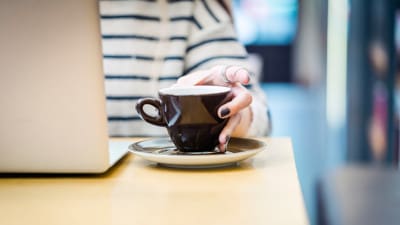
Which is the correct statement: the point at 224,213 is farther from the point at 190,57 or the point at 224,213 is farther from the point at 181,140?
the point at 190,57

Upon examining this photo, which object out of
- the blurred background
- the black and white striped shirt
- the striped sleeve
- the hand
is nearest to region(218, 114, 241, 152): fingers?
the hand

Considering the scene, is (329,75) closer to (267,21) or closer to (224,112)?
(267,21)

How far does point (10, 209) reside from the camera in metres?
0.68

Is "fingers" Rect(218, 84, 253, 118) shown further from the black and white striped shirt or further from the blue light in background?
the blue light in background

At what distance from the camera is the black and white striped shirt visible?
150 centimetres

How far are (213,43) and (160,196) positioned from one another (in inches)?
31.1

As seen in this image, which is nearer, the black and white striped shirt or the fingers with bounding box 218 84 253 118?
the fingers with bounding box 218 84 253 118

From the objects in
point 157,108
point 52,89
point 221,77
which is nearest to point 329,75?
point 221,77

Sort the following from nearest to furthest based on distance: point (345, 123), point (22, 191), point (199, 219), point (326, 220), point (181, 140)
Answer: point (199, 219) → point (22, 191) → point (181, 140) → point (326, 220) → point (345, 123)

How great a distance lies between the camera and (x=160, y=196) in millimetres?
712

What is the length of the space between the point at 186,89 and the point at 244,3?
3.45 metres

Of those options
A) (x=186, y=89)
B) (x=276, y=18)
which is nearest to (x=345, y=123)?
(x=276, y=18)

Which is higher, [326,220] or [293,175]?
[293,175]

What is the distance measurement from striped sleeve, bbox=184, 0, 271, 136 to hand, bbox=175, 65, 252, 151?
1.21 ft
